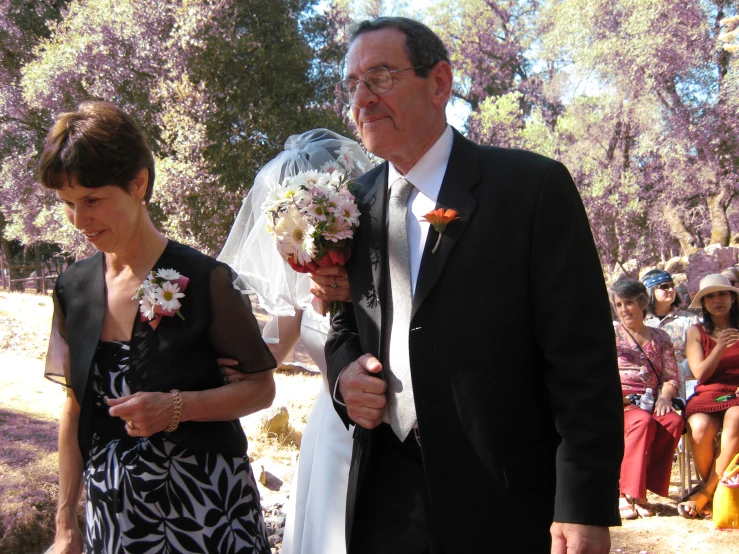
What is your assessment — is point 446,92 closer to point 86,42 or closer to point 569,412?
point 569,412

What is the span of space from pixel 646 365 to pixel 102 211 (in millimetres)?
5337

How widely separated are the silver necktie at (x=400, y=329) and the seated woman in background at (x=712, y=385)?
16.1 ft

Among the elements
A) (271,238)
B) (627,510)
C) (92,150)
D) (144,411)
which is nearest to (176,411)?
(144,411)

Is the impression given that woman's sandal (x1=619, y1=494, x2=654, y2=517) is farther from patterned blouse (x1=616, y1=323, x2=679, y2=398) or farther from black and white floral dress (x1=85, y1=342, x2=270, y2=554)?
black and white floral dress (x1=85, y1=342, x2=270, y2=554)

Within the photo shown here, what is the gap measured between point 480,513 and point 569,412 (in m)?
0.38

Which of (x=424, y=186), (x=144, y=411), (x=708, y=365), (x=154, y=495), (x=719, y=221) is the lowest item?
(x=154, y=495)

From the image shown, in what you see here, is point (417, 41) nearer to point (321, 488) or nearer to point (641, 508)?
point (321, 488)

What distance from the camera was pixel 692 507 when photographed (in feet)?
19.4

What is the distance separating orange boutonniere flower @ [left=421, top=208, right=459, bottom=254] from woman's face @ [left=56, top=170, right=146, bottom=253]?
3.50 ft

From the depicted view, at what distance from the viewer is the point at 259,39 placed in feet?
41.8

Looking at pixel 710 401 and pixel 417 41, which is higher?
pixel 417 41

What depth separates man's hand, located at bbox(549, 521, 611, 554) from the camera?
5.87ft

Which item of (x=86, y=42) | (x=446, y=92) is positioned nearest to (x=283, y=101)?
(x=86, y=42)

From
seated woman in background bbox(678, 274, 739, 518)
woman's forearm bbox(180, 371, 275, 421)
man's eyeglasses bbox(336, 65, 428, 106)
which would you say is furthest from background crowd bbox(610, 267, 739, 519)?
man's eyeglasses bbox(336, 65, 428, 106)
